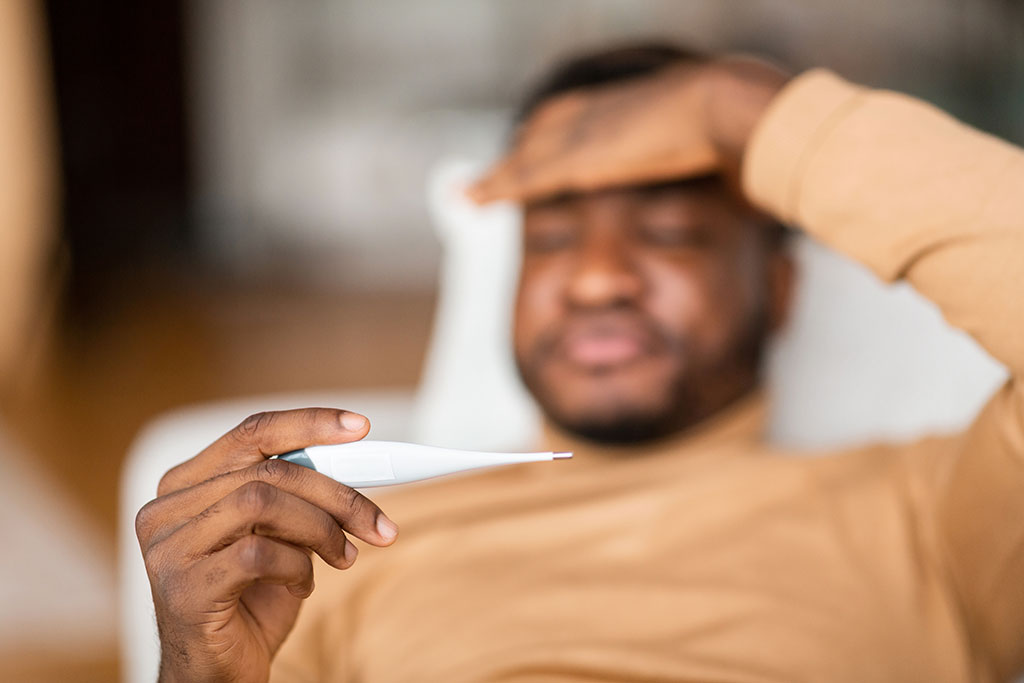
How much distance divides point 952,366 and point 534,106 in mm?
622

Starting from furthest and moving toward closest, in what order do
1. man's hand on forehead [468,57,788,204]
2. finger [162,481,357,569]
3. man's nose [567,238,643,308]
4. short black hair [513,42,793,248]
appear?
short black hair [513,42,793,248], man's nose [567,238,643,308], man's hand on forehead [468,57,788,204], finger [162,481,357,569]

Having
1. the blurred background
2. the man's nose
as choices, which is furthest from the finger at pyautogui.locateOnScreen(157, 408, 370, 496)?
the blurred background

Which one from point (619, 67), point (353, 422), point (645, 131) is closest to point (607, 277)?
A: point (645, 131)

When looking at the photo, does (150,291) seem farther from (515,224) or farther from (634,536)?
(634,536)

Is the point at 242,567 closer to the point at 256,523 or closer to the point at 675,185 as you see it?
the point at 256,523

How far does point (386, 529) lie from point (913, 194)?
18.4 inches

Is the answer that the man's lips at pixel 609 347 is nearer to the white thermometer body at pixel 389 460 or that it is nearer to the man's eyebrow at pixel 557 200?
the man's eyebrow at pixel 557 200

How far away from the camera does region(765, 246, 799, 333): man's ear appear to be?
1177 millimetres

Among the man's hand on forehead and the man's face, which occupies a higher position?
the man's hand on forehead

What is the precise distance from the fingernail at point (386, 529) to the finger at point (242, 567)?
0.17 ft

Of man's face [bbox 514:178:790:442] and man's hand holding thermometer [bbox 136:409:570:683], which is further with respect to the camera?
man's face [bbox 514:178:790:442]

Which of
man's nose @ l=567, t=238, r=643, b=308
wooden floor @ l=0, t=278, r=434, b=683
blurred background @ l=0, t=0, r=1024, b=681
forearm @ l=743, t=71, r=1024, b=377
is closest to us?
forearm @ l=743, t=71, r=1024, b=377

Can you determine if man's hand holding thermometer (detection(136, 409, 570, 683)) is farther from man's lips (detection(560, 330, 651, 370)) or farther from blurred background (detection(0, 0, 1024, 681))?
blurred background (detection(0, 0, 1024, 681))

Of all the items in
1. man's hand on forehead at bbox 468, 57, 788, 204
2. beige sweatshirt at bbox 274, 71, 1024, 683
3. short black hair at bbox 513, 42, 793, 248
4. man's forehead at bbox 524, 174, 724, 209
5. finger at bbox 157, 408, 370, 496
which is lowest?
beige sweatshirt at bbox 274, 71, 1024, 683
